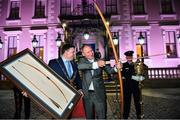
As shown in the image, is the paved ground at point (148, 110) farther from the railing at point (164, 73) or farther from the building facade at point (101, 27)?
the building facade at point (101, 27)

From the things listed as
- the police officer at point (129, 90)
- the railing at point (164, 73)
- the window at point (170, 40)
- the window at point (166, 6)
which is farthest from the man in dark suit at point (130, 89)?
the window at point (166, 6)

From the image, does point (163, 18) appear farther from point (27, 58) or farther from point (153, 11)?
point (27, 58)

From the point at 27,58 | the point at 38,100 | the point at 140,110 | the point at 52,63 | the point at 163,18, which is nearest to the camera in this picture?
the point at 38,100

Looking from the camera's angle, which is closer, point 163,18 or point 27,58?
point 27,58

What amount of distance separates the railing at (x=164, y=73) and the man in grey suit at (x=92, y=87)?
44.0 ft

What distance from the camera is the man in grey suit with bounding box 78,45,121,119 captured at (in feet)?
11.9

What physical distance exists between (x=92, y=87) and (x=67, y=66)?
59 centimetres

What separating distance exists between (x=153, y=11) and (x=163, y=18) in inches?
46.3

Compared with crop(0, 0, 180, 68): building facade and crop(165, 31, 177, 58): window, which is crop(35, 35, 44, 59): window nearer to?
crop(0, 0, 180, 68): building facade

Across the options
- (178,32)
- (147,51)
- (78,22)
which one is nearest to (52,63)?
(78,22)

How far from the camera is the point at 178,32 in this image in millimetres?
19578

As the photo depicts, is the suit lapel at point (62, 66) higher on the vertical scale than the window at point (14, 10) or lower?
lower

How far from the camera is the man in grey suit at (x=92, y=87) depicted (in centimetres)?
364

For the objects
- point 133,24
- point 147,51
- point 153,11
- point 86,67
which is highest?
point 153,11
